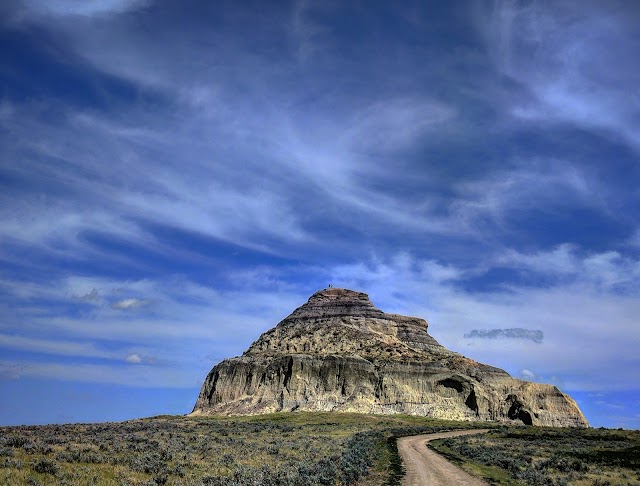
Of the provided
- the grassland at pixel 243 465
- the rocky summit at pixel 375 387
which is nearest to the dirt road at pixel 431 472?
the grassland at pixel 243 465

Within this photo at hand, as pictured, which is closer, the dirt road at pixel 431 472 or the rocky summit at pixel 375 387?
the dirt road at pixel 431 472

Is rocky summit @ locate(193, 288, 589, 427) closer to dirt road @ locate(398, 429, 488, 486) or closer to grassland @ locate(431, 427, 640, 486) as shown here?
grassland @ locate(431, 427, 640, 486)

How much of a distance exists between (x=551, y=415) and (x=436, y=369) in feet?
94.3

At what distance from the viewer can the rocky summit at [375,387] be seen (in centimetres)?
11088

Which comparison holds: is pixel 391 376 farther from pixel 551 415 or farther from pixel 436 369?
pixel 551 415

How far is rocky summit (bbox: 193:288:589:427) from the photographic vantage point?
110875mm

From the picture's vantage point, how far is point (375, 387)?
115m

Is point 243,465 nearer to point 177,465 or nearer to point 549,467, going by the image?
point 177,465

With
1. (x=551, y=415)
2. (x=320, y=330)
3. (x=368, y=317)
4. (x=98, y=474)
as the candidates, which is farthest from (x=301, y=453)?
(x=368, y=317)

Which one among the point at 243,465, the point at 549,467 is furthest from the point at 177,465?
the point at 549,467

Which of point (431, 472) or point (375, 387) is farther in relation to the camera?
point (375, 387)

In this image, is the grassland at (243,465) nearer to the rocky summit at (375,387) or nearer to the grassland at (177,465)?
the grassland at (177,465)

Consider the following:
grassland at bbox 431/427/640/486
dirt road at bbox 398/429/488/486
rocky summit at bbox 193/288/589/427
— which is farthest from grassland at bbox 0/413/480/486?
rocky summit at bbox 193/288/589/427

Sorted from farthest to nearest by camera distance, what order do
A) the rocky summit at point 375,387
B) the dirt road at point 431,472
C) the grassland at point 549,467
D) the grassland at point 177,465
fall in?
the rocky summit at point 375,387, the grassland at point 549,467, the dirt road at point 431,472, the grassland at point 177,465
